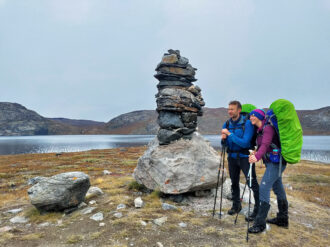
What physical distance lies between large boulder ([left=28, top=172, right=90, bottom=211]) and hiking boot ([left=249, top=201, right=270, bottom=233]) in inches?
265

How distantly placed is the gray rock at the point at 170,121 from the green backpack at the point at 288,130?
5.48m

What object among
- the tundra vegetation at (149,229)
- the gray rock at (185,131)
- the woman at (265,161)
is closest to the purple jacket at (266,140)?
the woman at (265,161)

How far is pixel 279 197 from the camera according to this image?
636cm

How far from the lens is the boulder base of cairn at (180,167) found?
9.12m

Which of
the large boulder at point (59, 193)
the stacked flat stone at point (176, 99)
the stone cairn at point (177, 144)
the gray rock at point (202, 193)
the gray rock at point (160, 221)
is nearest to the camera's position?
the gray rock at point (160, 221)

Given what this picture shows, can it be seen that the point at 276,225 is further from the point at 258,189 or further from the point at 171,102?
the point at 171,102

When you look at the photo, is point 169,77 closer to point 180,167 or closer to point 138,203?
point 180,167

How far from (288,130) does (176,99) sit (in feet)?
19.5

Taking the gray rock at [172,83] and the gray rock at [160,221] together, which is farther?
the gray rock at [172,83]

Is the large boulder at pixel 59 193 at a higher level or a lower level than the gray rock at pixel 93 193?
higher

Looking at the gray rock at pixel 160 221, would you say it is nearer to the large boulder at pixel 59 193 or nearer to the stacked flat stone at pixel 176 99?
the large boulder at pixel 59 193

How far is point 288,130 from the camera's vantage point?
538 cm

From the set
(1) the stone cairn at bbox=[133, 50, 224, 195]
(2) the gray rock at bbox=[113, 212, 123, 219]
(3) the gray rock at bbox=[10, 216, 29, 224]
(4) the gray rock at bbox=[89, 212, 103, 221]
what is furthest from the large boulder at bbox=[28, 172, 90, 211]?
(1) the stone cairn at bbox=[133, 50, 224, 195]

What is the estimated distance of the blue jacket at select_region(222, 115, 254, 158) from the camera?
6.20m
